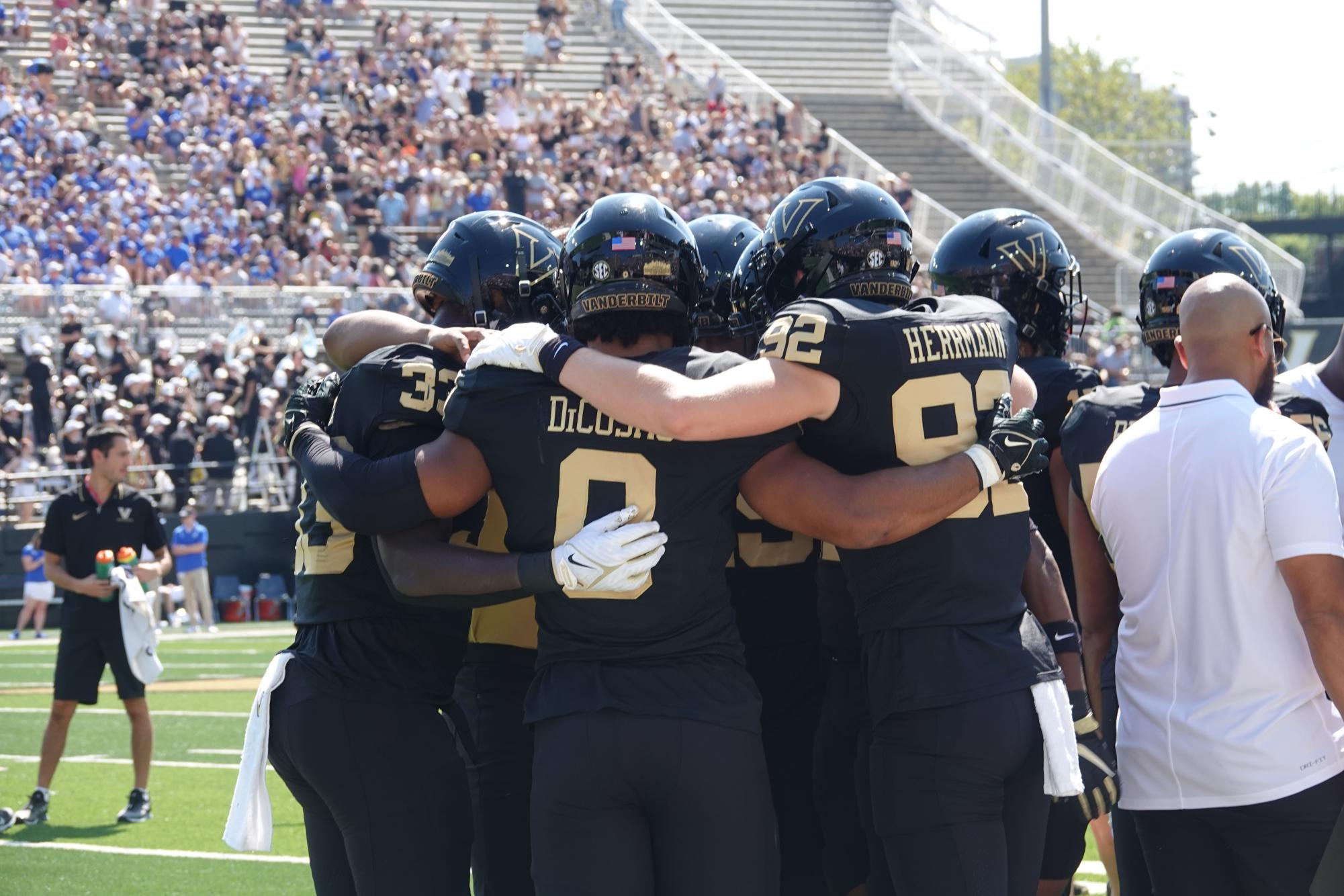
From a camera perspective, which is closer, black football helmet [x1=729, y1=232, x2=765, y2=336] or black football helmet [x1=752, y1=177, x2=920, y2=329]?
black football helmet [x1=752, y1=177, x2=920, y2=329]

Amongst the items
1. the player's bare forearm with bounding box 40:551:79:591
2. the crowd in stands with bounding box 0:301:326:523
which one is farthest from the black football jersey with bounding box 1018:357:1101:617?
the crowd in stands with bounding box 0:301:326:523

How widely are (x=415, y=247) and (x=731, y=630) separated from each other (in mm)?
22419

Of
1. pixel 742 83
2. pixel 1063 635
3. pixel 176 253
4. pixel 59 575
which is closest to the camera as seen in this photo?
pixel 1063 635

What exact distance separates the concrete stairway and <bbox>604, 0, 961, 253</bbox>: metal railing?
653mm

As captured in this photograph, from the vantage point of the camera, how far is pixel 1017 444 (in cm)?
349

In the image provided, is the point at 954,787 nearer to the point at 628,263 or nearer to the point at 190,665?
the point at 628,263

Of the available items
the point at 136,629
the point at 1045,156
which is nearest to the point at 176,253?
the point at 136,629

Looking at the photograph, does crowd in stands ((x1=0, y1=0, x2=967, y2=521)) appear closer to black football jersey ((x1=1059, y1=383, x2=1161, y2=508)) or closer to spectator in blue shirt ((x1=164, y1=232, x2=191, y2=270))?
spectator in blue shirt ((x1=164, y1=232, x2=191, y2=270))

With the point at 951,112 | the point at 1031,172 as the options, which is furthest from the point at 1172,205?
the point at 951,112

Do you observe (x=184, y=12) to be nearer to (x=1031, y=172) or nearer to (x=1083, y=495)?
(x=1031, y=172)

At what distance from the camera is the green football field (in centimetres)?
726

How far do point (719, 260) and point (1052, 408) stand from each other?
1.11 metres

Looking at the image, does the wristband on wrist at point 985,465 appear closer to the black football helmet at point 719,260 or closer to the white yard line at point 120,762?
the black football helmet at point 719,260

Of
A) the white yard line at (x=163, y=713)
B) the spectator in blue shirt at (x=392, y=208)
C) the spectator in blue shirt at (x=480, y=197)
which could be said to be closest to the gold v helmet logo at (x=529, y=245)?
the white yard line at (x=163, y=713)
